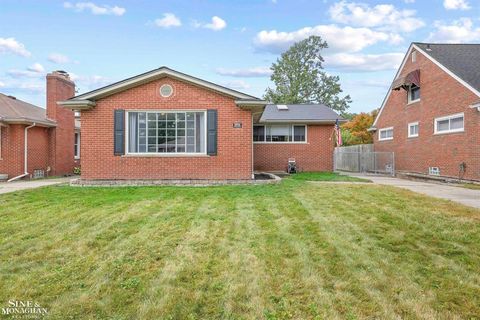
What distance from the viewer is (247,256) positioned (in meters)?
4.24

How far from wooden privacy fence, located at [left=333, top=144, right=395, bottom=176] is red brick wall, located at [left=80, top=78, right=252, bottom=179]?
10649 mm

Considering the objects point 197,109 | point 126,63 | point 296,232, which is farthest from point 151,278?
point 126,63

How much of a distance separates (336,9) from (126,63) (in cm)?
1100

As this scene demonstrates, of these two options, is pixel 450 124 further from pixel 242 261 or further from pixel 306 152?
pixel 242 261

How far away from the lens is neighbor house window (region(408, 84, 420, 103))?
17752 millimetres

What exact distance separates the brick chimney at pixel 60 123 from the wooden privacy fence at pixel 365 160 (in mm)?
15899

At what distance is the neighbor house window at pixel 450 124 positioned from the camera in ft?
46.8

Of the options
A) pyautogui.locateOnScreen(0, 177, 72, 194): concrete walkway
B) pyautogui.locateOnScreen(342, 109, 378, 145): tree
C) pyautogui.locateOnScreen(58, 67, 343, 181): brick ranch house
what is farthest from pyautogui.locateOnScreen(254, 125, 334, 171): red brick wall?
pyautogui.locateOnScreen(342, 109, 378, 145): tree

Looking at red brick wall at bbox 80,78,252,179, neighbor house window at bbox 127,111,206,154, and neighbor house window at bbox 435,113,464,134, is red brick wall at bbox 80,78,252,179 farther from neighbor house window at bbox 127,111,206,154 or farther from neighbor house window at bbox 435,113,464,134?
neighbor house window at bbox 435,113,464,134

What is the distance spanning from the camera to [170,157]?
11.9 metres

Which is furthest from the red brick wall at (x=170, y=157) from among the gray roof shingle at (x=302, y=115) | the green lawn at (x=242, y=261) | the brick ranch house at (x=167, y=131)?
the gray roof shingle at (x=302, y=115)

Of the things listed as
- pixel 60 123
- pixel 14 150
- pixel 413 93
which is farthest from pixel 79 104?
pixel 413 93

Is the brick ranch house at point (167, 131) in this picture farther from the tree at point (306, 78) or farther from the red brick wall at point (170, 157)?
the tree at point (306, 78)

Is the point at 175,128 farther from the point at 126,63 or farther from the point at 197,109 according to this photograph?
the point at 126,63
